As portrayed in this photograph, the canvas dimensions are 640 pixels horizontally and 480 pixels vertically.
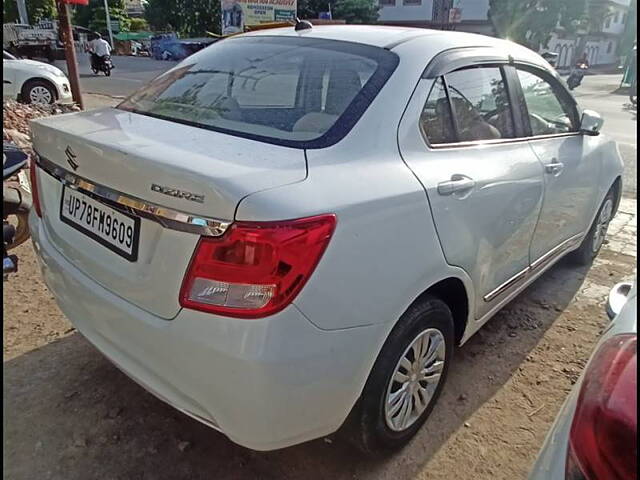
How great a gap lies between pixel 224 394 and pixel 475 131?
5.47ft

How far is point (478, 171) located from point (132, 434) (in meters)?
1.90

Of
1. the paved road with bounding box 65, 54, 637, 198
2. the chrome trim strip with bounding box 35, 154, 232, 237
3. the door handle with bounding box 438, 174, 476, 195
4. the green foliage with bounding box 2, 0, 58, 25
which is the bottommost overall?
the paved road with bounding box 65, 54, 637, 198

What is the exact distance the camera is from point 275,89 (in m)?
2.21

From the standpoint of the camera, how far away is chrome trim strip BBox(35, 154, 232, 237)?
1419mm

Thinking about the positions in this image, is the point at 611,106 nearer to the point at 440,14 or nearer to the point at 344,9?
the point at 344,9

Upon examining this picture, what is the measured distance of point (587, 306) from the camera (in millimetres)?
3459

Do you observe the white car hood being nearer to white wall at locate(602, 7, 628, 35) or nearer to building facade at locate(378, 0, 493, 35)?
building facade at locate(378, 0, 493, 35)

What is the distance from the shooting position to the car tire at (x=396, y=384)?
71.2 inches

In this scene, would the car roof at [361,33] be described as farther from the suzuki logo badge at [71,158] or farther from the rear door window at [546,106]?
the suzuki logo badge at [71,158]

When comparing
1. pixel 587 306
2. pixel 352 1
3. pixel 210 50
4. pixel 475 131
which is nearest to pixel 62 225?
pixel 210 50

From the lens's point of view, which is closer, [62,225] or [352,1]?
[62,225]

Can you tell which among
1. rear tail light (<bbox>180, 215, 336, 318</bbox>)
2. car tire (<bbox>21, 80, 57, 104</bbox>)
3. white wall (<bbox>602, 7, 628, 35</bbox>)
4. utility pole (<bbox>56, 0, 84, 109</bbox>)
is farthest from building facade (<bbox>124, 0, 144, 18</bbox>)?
rear tail light (<bbox>180, 215, 336, 318</bbox>)

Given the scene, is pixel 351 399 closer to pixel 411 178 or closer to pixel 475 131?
pixel 411 178

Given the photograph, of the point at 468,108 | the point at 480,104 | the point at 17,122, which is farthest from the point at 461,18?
the point at 468,108
